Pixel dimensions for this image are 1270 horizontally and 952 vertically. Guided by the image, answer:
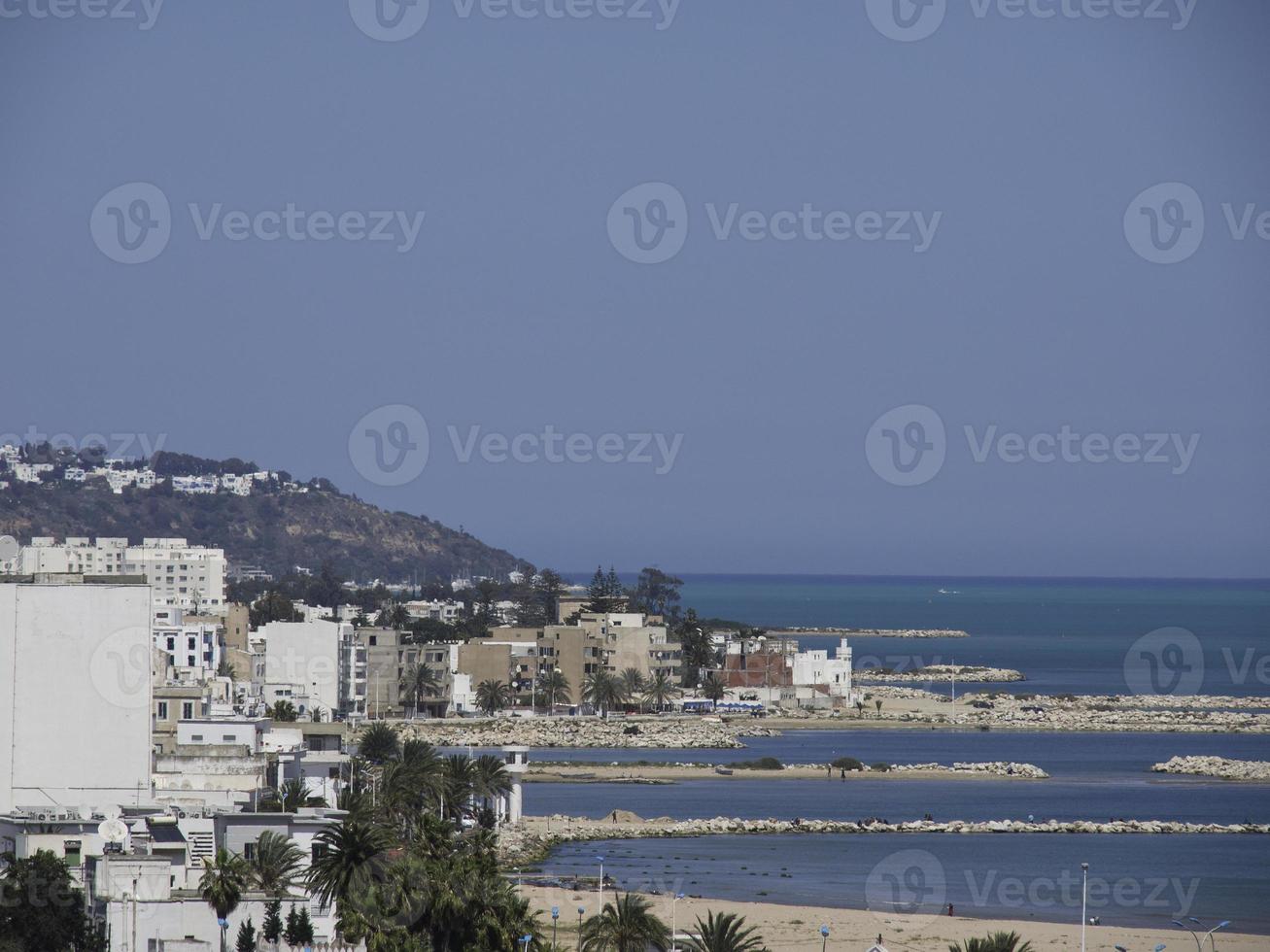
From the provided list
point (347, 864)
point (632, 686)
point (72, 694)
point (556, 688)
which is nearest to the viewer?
point (347, 864)

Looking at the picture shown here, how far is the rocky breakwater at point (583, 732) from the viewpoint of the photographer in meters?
106

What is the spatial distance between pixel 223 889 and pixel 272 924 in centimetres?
127

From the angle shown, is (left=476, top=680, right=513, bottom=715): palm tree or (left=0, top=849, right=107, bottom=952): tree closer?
(left=0, top=849, right=107, bottom=952): tree

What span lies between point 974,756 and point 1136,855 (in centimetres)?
3737

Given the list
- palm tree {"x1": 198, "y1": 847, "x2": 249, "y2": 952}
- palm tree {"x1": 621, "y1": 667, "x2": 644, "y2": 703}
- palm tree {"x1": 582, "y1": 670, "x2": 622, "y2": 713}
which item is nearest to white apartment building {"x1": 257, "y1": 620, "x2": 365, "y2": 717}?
palm tree {"x1": 582, "y1": 670, "x2": 622, "y2": 713}

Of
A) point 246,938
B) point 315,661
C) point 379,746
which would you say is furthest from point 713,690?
point 246,938

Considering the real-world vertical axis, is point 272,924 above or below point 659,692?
below

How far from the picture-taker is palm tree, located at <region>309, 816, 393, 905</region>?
33625 mm

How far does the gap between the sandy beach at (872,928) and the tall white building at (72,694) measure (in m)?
11.4

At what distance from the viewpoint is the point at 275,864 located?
37.3 meters

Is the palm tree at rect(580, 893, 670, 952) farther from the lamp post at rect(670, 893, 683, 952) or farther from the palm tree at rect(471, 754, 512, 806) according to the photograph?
the palm tree at rect(471, 754, 512, 806)

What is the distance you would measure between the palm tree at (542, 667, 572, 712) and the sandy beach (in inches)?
2914

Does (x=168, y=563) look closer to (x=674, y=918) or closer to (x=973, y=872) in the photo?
(x=973, y=872)

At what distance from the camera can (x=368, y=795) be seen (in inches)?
2068
